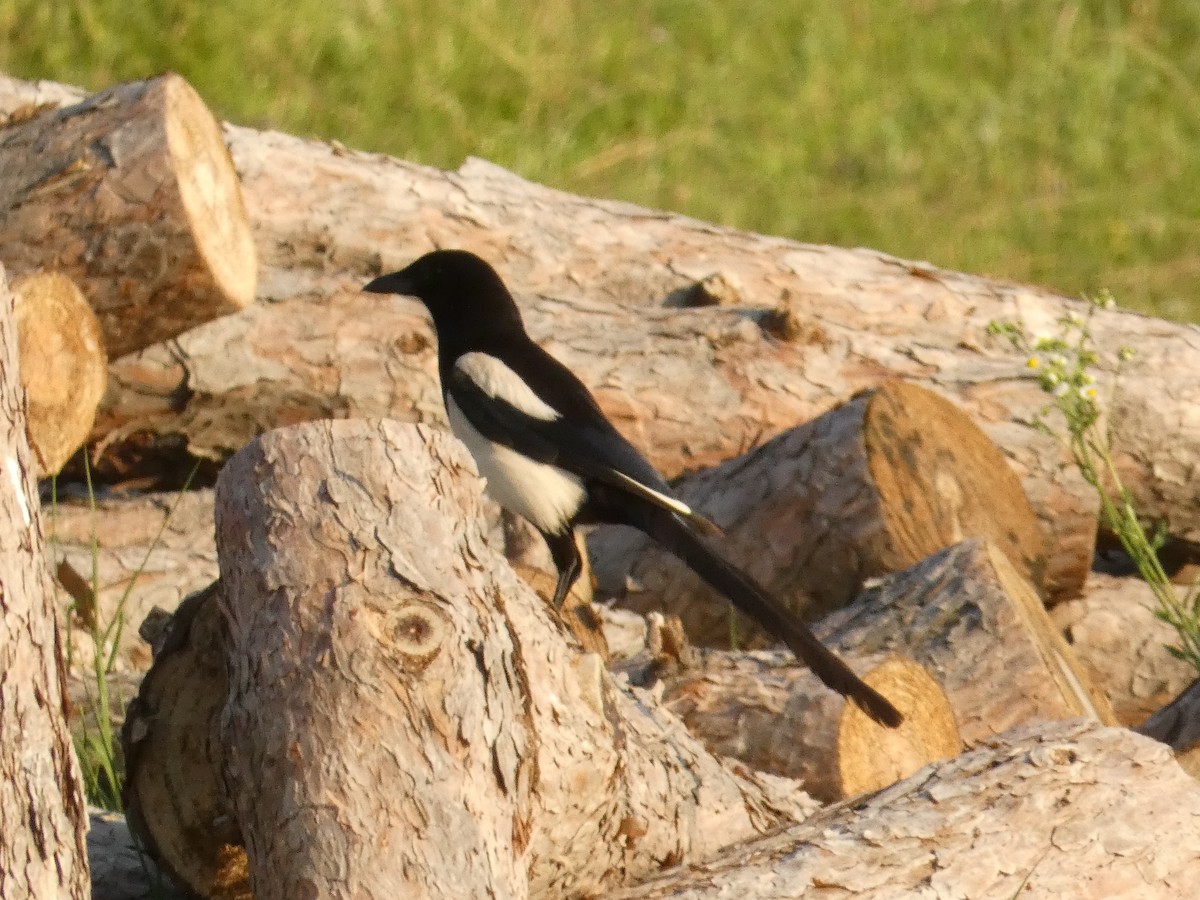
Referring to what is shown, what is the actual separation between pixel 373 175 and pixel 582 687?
230cm

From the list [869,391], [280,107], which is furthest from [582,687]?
[280,107]

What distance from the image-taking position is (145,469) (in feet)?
14.0

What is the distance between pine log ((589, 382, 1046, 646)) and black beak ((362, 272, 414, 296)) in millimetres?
777

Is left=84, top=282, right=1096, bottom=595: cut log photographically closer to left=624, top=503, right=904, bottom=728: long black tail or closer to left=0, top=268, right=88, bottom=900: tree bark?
left=624, top=503, right=904, bottom=728: long black tail

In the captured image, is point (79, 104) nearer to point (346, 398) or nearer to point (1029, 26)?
point (346, 398)

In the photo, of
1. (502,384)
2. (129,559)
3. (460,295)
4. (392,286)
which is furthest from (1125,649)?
(129,559)

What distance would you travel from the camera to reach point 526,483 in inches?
147

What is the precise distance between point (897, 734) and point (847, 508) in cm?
74

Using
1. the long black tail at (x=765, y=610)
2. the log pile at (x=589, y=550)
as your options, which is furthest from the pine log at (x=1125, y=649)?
the long black tail at (x=765, y=610)

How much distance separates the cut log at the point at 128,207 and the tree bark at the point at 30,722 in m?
1.46

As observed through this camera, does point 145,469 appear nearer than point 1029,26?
Yes

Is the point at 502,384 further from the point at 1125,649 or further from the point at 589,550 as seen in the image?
the point at 1125,649

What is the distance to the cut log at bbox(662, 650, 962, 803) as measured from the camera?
120 inches

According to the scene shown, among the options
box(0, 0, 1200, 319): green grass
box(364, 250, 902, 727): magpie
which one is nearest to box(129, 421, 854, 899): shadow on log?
box(364, 250, 902, 727): magpie
